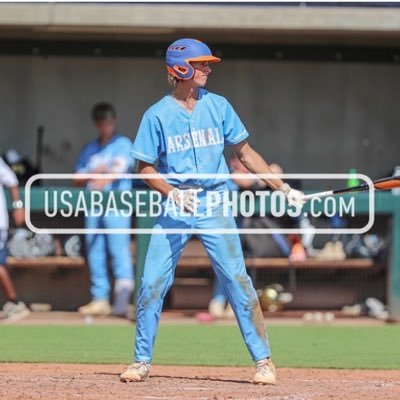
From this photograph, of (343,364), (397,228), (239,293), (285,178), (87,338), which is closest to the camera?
(239,293)

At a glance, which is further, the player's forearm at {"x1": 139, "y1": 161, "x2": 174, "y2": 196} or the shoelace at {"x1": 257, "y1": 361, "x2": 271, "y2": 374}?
the shoelace at {"x1": 257, "y1": 361, "x2": 271, "y2": 374}

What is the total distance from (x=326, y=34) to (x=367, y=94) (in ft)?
4.78

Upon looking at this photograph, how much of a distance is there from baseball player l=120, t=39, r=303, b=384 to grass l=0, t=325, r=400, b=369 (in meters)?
1.42

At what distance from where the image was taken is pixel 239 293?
664 cm

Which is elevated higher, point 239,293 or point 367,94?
point 367,94

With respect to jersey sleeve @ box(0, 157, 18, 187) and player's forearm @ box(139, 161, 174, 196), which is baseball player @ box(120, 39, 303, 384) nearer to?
player's forearm @ box(139, 161, 174, 196)

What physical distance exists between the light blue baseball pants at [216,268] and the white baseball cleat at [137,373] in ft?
0.12

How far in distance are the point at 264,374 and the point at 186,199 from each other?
1.18 meters

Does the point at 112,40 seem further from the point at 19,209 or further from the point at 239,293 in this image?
the point at 239,293

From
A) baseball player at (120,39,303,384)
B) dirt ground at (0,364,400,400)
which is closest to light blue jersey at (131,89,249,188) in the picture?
baseball player at (120,39,303,384)

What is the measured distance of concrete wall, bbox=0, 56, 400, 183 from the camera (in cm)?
1251

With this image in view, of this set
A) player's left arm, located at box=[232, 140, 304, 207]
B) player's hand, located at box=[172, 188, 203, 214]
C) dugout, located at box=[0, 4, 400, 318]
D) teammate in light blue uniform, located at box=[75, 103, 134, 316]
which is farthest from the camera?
dugout, located at box=[0, 4, 400, 318]

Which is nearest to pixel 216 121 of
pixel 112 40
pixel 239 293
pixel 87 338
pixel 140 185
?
pixel 239 293

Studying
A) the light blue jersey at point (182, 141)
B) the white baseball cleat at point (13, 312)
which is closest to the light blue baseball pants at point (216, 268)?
the light blue jersey at point (182, 141)
